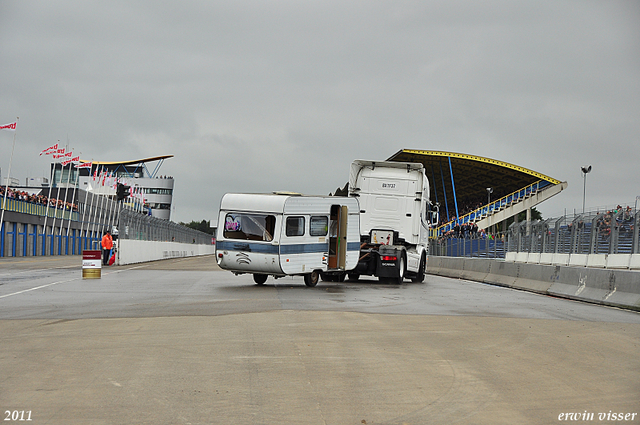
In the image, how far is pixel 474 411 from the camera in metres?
6.14

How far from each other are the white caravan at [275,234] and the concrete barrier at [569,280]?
6.39 meters

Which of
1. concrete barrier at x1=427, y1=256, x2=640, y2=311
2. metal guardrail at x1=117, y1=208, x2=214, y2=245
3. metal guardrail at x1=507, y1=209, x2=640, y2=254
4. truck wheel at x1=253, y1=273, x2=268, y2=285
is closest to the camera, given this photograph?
concrete barrier at x1=427, y1=256, x2=640, y2=311

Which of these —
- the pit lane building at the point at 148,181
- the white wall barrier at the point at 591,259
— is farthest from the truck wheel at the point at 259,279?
the pit lane building at the point at 148,181

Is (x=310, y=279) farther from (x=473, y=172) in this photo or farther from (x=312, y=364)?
(x=473, y=172)

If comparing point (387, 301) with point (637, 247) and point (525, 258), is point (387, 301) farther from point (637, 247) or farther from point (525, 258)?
point (525, 258)

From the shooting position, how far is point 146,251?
4606 cm

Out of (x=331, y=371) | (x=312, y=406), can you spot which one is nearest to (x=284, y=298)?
(x=331, y=371)

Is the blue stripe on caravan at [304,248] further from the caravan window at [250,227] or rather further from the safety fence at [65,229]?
the safety fence at [65,229]

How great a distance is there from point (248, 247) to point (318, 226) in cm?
231

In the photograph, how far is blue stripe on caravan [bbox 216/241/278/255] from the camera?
1988cm

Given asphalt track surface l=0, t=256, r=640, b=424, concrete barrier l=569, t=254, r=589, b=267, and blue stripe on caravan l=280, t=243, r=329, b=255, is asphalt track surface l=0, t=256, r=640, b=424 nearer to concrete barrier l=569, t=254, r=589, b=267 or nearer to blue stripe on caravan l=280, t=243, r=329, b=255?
blue stripe on caravan l=280, t=243, r=329, b=255

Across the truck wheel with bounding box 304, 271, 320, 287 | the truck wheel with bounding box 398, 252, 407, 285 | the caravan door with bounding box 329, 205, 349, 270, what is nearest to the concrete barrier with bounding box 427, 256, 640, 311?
the truck wheel with bounding box 398, 252, 407, 285

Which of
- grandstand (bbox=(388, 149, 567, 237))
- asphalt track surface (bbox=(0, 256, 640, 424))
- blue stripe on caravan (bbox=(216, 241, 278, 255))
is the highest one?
grandstand (bbox=(388, 149, 567, 237))

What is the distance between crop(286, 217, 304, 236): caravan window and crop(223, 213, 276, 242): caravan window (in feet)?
1.44
